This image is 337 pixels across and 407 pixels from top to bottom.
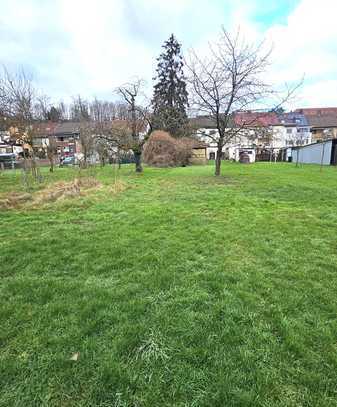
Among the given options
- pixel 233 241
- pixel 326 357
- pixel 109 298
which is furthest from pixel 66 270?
pixel 326 357

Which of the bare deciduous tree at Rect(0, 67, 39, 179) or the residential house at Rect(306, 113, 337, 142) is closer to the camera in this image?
the bare deciduous tree at Rect(0, 67, 39, 179)

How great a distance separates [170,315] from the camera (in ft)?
7.48

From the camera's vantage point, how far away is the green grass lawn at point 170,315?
1.60 metres

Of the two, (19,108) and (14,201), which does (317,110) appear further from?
(14,201)

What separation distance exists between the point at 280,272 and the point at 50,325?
8.45 ft

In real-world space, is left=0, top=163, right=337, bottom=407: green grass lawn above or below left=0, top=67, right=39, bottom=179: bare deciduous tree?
below

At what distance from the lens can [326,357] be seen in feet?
5.88

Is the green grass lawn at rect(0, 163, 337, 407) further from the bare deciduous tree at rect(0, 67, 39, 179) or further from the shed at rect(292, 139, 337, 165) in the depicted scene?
the shed at rect(292, 139, 337, 165)

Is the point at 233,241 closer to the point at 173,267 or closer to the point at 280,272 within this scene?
the point at 280,272

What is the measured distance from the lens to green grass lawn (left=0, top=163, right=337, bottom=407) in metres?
1.60

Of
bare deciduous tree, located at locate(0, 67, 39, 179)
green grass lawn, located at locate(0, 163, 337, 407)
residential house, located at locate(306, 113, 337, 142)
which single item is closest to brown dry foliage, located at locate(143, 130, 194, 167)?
bare deciduous tree, located at locate(0, 67, 39, 179)

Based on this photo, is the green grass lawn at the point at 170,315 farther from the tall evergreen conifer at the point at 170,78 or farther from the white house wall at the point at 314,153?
the tall evergreen conifer at the point at 170,78

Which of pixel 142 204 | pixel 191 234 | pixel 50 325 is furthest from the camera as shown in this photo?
pixel 142 204

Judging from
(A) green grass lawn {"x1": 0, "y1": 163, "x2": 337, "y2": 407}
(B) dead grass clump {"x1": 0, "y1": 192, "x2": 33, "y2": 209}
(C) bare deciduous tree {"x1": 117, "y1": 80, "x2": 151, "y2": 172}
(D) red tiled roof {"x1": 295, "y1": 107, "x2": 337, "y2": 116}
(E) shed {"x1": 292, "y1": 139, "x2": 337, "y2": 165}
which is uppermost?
(D) red tiled roof {"x1": 295, "y1": 107, "x2": 337, "y2": 116}
